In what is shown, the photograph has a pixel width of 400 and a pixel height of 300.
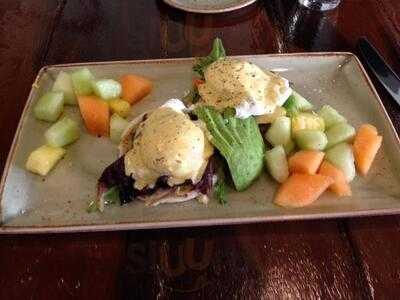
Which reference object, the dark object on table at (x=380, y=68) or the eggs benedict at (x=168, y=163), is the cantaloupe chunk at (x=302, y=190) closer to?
the eggs benedict at (x=168, y=163)

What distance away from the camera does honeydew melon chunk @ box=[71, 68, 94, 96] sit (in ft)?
4.15

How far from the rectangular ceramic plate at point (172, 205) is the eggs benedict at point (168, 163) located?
Answer: 1.4 inches

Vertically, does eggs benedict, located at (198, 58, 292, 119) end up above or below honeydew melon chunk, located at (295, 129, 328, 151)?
above

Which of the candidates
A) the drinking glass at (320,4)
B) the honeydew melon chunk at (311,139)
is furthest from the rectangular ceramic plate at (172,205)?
the drinking glass at (320,4)

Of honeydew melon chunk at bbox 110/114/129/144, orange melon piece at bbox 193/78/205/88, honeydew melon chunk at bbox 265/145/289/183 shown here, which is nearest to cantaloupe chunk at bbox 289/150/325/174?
honeydew melon chunk at bbox 265/145/289/183

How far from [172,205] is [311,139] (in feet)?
1.26

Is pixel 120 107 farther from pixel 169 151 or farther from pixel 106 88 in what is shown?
pixel 169 151

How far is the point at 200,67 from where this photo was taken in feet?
4.19

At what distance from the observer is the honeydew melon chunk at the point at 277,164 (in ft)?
3.47

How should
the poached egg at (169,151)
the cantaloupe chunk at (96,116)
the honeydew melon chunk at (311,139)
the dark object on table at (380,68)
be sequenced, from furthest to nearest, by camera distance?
the dark object on table at (380,68)
the cantaloupe chunk at (96,116)
the honeydew melon chunk at (311,139)
the poached egg at (169,151)

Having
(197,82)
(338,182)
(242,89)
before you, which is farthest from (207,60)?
(338,182)

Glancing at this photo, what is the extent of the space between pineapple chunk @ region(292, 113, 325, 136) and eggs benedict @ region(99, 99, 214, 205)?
0.25 meters

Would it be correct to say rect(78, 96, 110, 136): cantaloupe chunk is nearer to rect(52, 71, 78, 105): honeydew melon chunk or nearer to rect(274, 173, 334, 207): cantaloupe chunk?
rect(52, 71, 78, 105): honeydew melon chunk

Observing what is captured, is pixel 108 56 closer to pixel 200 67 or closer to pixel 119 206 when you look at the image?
pixel 200 67
